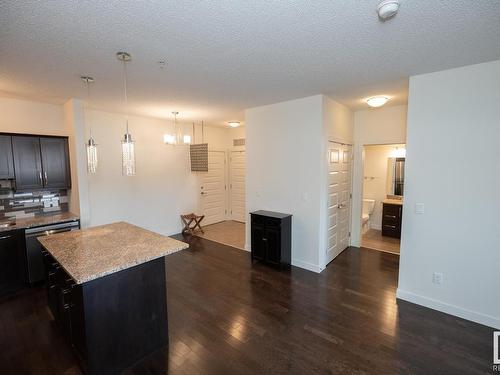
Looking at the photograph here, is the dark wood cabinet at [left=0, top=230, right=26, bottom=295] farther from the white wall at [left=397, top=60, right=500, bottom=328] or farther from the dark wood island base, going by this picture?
the white wall at [left=397, top=60, right=500, bottom=328]

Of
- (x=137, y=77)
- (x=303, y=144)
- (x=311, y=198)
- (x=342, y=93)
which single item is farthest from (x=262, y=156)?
(x=137, y=77)

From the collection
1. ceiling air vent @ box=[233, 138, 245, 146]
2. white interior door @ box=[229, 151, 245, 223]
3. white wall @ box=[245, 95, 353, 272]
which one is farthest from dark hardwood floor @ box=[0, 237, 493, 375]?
ceiling air vent @ box=[233, 138, 245, 146]

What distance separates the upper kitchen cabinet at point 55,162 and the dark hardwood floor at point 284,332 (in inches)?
62.6

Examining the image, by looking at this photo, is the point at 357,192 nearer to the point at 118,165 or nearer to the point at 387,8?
the point at 387,8

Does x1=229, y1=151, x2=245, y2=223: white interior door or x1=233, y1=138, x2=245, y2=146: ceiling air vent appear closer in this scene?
x1=233, y1=138, x2=245, y2=146: ceiling air vent

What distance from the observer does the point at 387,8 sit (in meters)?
1.54

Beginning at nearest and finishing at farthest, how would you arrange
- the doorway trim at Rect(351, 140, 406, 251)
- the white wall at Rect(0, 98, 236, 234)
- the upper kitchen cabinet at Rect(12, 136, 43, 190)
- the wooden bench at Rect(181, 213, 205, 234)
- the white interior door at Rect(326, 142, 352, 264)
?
the upper kitchen cabinet at Rect(12, 136, 43, 190)
the white wall at Rect(0, 98, 236, 234)
the white interior door at Rect(326, 142, 352, 264)
the doorway trim at Rect(351, 140, 406, 251)
the wooden bench at Rect(181, 213, 205, 234)

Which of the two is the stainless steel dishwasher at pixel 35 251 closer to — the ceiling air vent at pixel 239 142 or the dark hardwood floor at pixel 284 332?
the dark hardwood floor at pixel 284 332

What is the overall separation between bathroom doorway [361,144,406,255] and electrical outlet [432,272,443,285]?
6.73 feet

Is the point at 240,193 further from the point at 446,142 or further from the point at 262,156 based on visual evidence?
the point at 446,142

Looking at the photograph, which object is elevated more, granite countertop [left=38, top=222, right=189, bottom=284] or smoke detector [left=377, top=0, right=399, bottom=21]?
smoke detector [left=377, top=0, right=399, bottom=21]

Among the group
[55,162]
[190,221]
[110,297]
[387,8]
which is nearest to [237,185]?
[190,221]

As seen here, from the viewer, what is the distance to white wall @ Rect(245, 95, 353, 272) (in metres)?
3.67

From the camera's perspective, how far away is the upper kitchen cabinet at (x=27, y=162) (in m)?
3.44
